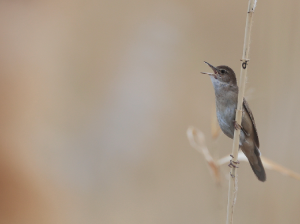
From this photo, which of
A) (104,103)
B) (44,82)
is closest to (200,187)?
(104,103)

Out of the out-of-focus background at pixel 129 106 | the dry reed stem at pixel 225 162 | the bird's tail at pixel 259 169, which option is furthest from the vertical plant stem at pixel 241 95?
the out-of-focus background at pixel 129 106

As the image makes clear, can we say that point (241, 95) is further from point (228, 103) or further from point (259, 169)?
point (259, 169)

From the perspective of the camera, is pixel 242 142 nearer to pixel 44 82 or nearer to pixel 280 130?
pixel 280 130

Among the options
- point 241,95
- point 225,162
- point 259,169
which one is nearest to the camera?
point 241,95

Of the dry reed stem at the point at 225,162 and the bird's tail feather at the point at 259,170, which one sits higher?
the dry reed stem at the point at 225,162

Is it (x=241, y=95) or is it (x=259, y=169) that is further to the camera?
(x=259, y=169)

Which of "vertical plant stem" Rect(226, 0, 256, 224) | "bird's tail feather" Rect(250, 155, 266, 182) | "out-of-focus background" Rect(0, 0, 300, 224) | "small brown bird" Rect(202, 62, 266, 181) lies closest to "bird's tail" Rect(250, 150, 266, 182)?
"bird's tail feather" Rect(250, 155, 266, 182)

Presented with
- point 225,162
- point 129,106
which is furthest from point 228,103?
point 129,106

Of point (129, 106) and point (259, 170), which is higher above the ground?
point (129, 106)

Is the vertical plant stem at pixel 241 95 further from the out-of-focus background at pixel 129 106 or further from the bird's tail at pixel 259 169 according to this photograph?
the out-of-focus background at pixel 129 106
